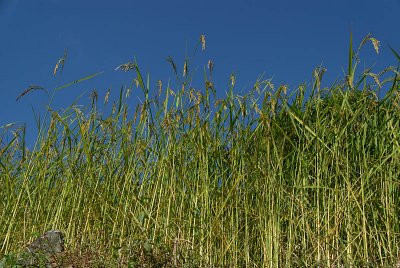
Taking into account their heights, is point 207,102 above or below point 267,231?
above

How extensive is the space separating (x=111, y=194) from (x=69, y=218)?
332mm

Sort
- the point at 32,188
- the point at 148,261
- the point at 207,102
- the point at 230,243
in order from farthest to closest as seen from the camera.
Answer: the point at 32,188 < the point at 207,102 < the point at 230,243 < the point at 148,261

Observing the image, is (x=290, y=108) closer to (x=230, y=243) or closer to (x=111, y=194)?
(x=230, y=243)

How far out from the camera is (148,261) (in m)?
2.87

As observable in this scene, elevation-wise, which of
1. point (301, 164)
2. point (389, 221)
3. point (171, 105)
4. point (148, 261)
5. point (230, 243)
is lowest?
point (148, 261)

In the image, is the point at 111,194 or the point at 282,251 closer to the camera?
the point at 282,251

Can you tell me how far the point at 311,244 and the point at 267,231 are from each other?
34cm

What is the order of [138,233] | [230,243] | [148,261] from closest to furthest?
[148,261], [230,243], [138,233]

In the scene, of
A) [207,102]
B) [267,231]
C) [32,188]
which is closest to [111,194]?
[32,188]

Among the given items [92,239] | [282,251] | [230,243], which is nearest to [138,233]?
[92,239]

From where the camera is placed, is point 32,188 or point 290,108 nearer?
point 290,108

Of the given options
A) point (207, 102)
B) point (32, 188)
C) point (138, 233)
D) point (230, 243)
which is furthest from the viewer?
point (32, 188)

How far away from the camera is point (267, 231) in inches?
126

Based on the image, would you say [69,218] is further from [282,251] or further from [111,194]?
[282,251]
